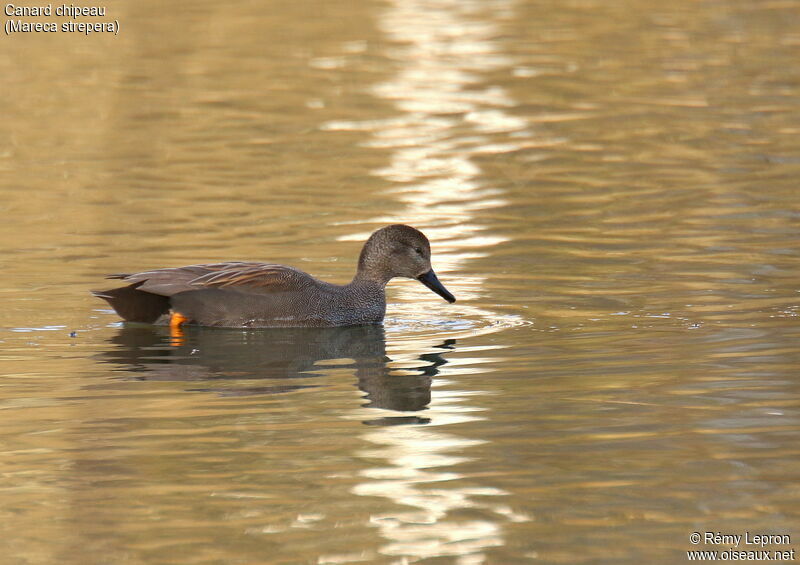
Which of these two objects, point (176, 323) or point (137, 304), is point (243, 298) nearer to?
point (176, 323)

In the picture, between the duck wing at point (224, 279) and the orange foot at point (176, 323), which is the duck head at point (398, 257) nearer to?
the duck wing at point (224, 279)

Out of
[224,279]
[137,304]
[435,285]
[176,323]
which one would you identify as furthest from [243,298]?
[435,285]

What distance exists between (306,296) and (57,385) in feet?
7.94

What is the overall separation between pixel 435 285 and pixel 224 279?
1619 mm

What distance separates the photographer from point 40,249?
13.9m

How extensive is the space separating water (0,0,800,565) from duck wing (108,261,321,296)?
1.18 feet

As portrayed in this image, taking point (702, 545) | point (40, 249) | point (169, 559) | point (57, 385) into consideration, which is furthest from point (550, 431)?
point (40, 249)

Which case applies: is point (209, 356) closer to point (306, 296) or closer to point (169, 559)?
point (306, 296)

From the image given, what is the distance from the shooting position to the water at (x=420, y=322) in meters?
Result: 6.89

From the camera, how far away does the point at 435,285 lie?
1165 cm

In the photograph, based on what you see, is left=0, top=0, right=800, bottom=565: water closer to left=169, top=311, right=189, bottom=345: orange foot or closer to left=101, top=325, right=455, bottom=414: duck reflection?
left=101, top=325, right=455, bottom=414: duck reflection

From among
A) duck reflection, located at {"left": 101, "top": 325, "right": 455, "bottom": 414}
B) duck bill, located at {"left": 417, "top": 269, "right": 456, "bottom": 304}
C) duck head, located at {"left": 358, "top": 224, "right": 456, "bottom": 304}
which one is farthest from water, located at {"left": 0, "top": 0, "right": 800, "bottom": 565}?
duck head, located at {"left": 358, "top": 224, "right": 456, "bottom": 304}

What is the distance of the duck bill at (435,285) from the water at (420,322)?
149 mm

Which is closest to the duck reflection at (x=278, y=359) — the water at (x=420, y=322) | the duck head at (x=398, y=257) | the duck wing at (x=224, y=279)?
the water at (x=420, y=322)
